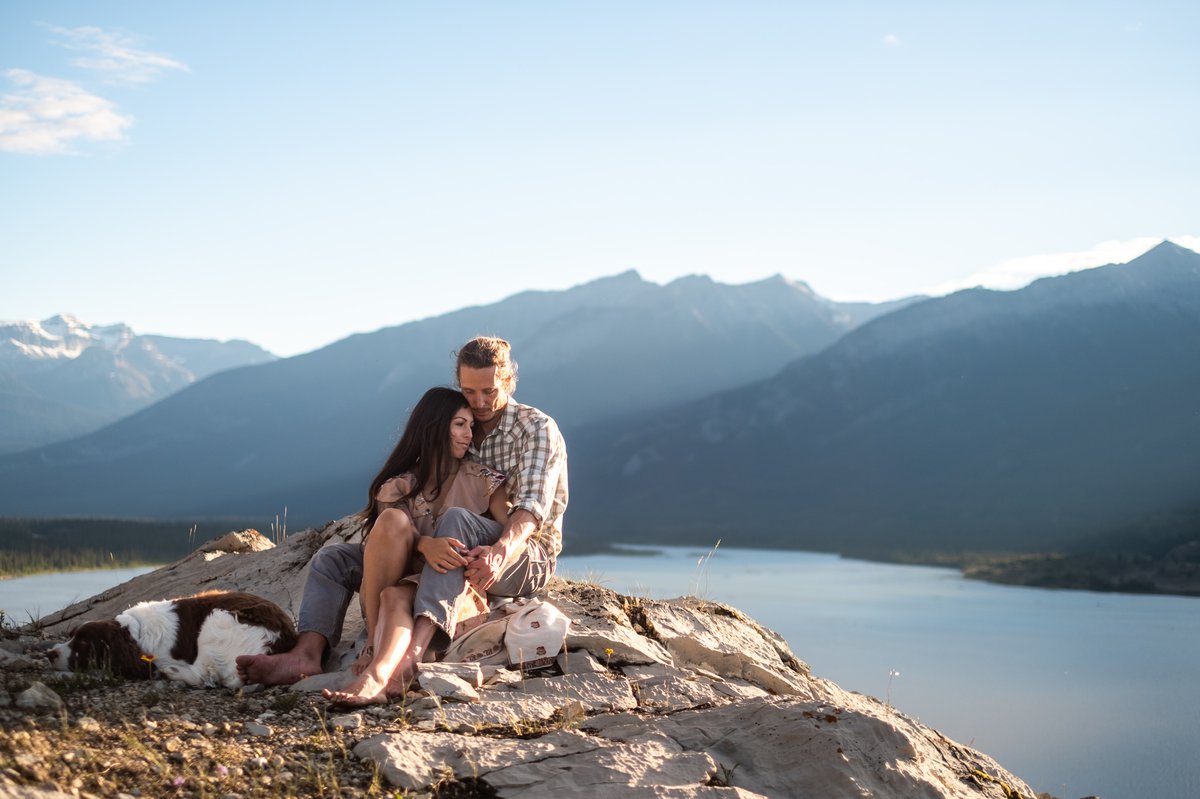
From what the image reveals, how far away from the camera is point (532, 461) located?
554 cm

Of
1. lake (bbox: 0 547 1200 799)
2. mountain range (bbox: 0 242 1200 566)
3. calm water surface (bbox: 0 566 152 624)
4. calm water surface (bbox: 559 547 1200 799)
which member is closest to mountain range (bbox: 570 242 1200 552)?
mountain range (bbox: 0 242 1200 566)

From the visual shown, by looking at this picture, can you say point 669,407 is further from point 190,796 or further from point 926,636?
point 190,796

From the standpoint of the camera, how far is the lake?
20.2m

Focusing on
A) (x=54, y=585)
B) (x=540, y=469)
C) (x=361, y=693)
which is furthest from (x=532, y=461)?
(x=54, y=585)

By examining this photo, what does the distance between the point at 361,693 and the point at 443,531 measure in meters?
0.84

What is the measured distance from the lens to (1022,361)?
417 feet

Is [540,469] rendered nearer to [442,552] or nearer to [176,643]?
[442,552]

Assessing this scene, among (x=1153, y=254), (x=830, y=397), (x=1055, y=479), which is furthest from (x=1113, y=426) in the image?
(x=830, y=397)

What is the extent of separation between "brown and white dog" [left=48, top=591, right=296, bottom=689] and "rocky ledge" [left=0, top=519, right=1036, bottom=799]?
127 mm

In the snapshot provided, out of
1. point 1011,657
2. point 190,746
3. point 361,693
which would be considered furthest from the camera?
point 1011,657

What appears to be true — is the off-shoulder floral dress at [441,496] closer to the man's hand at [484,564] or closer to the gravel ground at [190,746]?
the man's hand at [484,564]

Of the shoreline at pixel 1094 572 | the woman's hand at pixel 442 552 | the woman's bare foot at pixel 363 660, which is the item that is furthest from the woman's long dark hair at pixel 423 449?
the shoreline at pixel 1094 572

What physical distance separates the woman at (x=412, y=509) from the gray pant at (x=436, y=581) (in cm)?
9

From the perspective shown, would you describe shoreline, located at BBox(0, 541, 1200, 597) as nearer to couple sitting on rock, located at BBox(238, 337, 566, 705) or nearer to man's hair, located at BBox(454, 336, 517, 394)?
couple sitting on rock, located at BBox(238, 337, 566, 705)
